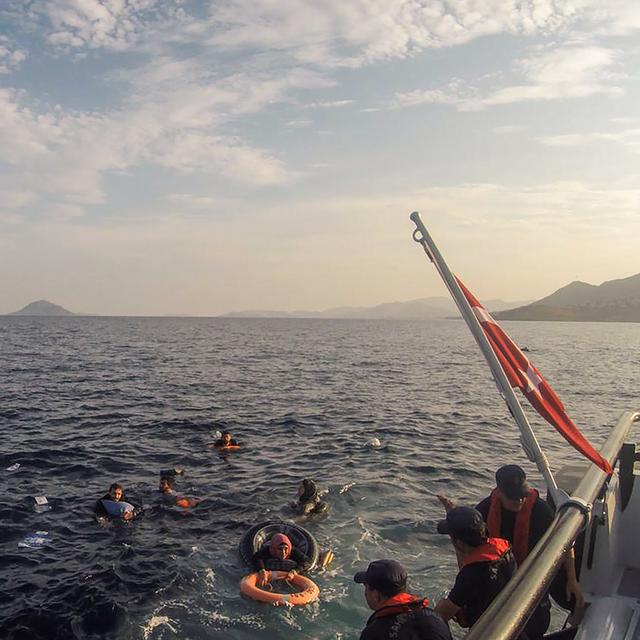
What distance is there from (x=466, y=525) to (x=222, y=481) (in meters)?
16.1

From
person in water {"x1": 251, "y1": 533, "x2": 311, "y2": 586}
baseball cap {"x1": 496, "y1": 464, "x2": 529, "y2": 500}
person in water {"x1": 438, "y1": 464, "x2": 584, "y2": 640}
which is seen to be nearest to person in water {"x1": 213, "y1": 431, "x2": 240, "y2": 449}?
person in water {"x1": 251, "y1": 533, "x2": 311, "y2": 586}

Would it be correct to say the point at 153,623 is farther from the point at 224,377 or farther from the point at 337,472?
the point at 224,377

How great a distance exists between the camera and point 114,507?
53.1ft

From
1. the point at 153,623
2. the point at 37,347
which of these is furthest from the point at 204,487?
the point at 37,347

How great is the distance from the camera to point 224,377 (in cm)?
5103

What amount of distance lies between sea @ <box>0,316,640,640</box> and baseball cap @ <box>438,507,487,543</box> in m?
6.65

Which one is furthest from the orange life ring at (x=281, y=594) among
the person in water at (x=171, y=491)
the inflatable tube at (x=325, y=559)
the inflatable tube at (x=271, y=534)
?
the person in water at (x=171, y=491)

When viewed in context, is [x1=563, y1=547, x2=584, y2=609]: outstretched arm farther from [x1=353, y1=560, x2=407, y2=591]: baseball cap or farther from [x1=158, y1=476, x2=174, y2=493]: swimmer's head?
[x1=158, y1=476, x2=174, y2=493]: swimmer's head

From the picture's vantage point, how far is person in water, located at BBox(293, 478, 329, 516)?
53.5 ft

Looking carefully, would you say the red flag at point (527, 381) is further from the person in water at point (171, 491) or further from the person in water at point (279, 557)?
the person in water at point (171, 491)

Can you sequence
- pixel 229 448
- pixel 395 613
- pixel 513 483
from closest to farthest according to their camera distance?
pixel 395 613, pixel 513 483, pixel 229 448

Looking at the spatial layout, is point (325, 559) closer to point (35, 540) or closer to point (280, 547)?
point (280, 547)

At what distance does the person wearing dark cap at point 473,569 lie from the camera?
4.84 meters

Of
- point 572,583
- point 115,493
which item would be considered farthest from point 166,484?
point 572,583
